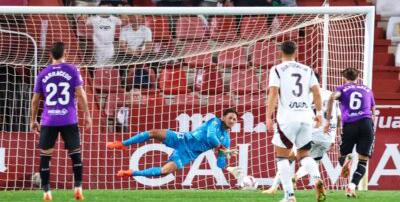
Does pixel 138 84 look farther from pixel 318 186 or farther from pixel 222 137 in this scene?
pixel 318 186

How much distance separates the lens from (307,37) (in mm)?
14594

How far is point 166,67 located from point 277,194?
3.60 m

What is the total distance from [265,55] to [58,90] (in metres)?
5.19

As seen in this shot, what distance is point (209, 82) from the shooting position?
14.3 metres

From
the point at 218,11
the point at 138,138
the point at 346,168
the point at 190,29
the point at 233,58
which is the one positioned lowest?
the point at 346,168

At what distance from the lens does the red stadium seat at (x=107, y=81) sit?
1428cm

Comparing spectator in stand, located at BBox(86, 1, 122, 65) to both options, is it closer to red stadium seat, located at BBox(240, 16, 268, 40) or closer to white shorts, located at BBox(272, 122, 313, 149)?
red stadium seat, located at BBox(240, 16, 268, 40)

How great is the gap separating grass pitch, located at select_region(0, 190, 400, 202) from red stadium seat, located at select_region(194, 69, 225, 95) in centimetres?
251

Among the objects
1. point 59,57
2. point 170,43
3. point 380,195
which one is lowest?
point 380,195

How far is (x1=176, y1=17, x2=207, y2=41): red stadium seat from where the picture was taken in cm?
1462

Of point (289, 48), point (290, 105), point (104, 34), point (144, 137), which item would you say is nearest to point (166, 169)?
point (144, 137)

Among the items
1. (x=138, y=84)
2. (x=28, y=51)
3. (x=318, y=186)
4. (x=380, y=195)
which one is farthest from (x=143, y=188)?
(x=318, y=186)

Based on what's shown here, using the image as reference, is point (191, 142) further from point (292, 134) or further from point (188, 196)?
point (292, 134)

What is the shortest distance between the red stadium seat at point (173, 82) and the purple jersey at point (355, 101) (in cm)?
314
